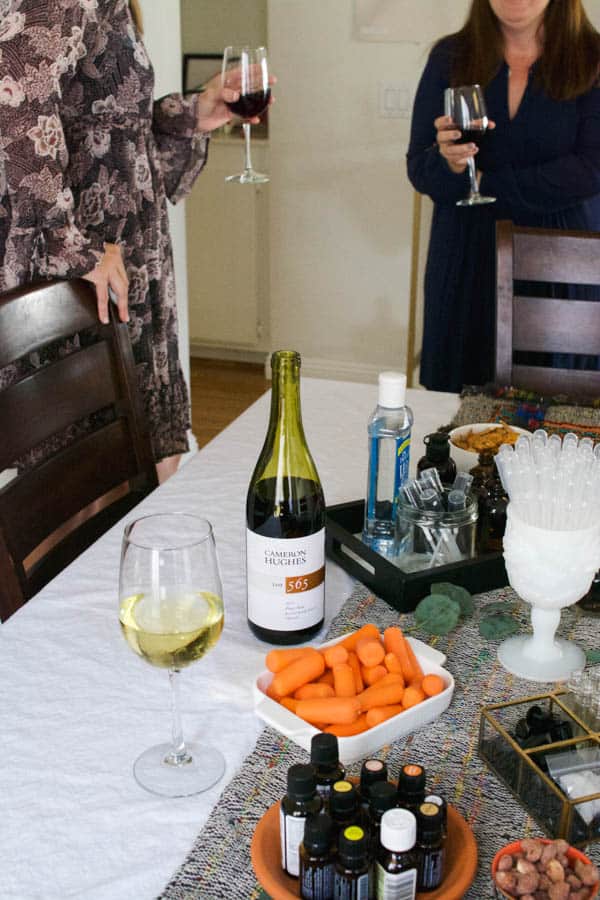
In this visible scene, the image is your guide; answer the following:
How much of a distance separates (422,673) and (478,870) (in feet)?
0.70

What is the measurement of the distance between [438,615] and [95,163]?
1295mm

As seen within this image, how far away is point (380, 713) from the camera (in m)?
0.80

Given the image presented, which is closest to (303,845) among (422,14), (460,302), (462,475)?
(462,475)

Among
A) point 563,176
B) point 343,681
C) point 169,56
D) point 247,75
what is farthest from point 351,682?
point 169,56

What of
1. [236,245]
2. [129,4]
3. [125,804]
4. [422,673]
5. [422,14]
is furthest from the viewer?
[236,245]

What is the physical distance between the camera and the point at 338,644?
0.88 metres

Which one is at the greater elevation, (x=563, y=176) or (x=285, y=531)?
(x=563, y=176)

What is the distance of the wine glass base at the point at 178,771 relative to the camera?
0.76 meters

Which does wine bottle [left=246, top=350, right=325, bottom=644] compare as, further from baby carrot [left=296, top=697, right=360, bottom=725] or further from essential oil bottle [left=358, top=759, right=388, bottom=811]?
essential oil bottle [left=358, top=759, right=388, bottom=811]

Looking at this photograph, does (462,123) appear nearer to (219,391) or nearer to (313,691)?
(313,691)

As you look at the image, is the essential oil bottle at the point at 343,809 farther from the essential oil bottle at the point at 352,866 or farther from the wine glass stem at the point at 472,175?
the wine glass stem at the point at 472,175

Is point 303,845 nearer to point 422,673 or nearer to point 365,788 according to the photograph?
point 365,788

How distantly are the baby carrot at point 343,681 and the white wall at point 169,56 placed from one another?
2.18m

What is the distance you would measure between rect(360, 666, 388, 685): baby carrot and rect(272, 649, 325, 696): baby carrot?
0.13ft
